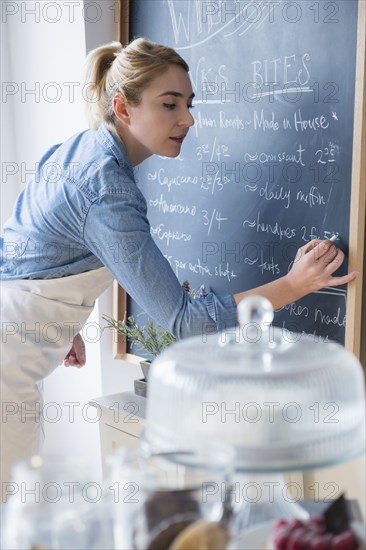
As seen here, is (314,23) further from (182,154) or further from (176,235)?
(176,235)

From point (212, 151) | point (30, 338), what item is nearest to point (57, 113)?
point (212, 151)

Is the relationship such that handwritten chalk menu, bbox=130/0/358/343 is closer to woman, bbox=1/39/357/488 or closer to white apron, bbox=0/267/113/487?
woman, bbox=1/39/357/488

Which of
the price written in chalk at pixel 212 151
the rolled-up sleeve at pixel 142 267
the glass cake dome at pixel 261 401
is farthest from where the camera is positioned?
the price written in chalk at pixel 212 151

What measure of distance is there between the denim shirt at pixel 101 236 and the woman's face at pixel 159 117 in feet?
0.20

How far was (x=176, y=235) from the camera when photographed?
2035 millimetres

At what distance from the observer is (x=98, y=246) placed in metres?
1.53

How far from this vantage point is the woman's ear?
166 centimetres

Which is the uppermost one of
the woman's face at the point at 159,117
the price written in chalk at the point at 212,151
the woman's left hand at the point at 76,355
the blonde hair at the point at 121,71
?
the blonde hair at the point at 121,71

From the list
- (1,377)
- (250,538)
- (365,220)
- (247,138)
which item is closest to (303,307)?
(365,220)

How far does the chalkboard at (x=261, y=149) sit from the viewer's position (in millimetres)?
A: 1572

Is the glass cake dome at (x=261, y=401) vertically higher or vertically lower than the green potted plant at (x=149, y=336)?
higher

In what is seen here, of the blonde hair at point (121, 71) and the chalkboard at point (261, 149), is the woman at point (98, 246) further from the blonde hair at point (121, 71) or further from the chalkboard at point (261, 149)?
the chalkboard at point (261, 149)

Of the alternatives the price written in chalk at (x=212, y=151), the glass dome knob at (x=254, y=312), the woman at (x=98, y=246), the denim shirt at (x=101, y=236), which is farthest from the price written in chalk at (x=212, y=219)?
the glass dome knob at (x=254, y=312)

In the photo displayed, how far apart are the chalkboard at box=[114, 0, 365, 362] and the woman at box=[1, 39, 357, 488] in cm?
11
